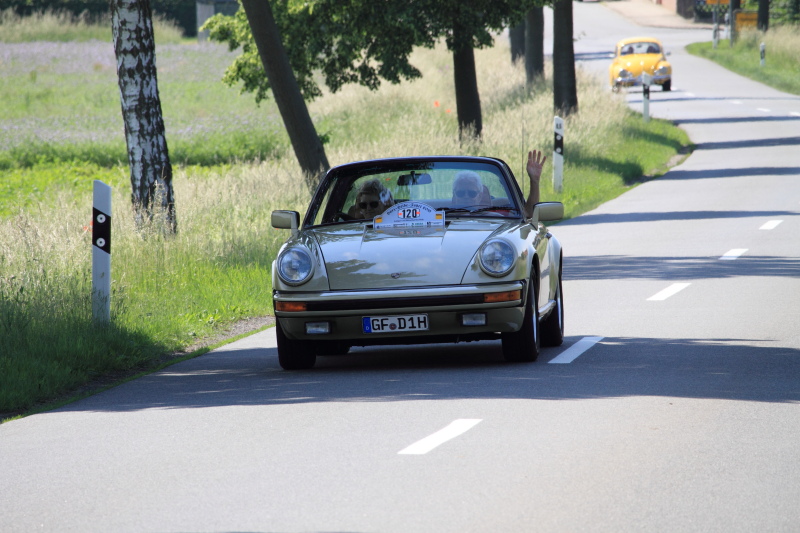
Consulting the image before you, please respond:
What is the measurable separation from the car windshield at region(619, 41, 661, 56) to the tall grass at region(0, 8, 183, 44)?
28600 mm

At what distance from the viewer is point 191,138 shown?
137ft

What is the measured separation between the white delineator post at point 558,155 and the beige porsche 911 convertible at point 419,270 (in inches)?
585

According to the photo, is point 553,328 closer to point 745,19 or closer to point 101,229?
point 101,229

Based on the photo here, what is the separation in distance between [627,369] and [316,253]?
2.24 m

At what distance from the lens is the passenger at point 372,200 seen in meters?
10.6

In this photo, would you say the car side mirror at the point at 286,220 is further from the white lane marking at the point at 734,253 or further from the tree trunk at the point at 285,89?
the tree trunk at the point at 285,89

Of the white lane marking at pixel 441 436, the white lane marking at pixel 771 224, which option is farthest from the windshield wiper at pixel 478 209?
the white lane marking at pixel 771 224

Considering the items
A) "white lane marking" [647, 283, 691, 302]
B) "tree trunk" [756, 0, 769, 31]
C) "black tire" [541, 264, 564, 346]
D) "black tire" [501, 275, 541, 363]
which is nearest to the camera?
"black tire" [501, 275, 541, 363]

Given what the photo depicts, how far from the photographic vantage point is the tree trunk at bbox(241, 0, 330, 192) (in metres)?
22.0

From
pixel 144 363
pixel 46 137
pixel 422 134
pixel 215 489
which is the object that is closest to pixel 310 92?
pixel 422 134

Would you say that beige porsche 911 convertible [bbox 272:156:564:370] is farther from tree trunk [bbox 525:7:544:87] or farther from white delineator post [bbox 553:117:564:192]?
tree trunk [bbox 525:7:544:87]

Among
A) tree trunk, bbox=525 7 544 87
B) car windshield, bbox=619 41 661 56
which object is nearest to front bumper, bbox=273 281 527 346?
tree trunk, bbox=525 7 544 87

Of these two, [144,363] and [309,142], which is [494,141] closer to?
[309,142]

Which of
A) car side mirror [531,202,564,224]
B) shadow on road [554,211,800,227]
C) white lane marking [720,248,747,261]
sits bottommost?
shadow on road [554,211,800,227]
